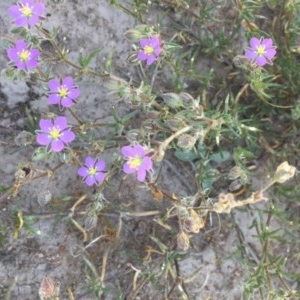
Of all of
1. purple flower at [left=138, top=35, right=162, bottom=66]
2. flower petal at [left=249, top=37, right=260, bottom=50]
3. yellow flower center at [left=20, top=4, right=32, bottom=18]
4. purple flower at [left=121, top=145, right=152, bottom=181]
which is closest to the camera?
purple flower at [left=121, top=145, right=152, bottom=181]

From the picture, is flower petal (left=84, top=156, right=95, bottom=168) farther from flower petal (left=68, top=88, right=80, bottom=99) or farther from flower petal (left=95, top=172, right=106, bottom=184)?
flower petal (left=68, top=88, right=80, bottom=99)

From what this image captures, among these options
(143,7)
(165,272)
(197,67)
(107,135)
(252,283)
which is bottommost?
(165,272)

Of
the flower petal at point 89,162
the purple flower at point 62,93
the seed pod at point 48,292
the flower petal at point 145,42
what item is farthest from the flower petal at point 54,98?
the seed pod at point 48,292

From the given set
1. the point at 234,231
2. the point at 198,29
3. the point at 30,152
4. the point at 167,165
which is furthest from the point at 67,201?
the point at 198,29

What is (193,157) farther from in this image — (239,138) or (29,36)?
(29,36)

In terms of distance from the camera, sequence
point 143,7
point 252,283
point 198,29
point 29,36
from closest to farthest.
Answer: point 29,36 < point 252,283 < point 143,7 < point 198,29

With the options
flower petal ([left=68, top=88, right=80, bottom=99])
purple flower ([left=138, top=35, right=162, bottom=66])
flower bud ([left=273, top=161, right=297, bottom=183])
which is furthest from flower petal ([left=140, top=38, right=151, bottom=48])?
flower bud ([left=273, top=161, right=297, bottom=183])
